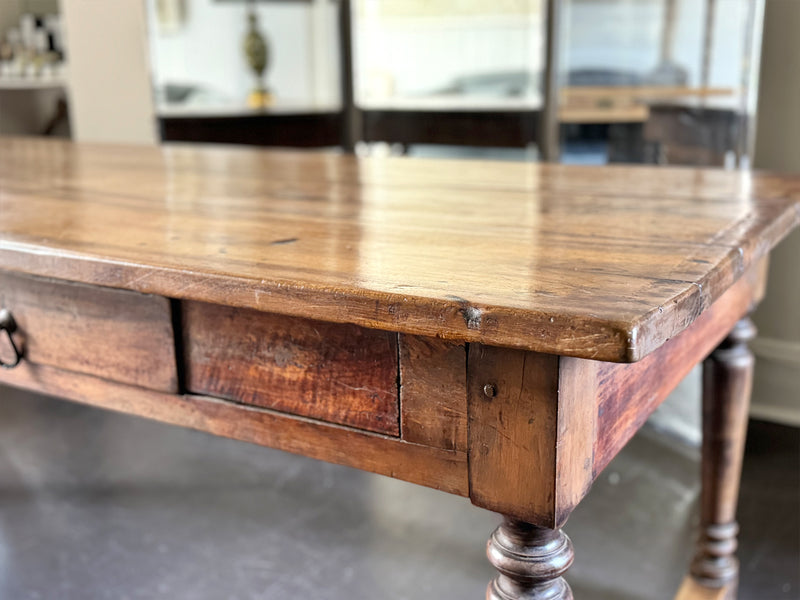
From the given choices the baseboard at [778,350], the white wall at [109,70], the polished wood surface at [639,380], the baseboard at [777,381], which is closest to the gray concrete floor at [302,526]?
the baseboard at [777,381]

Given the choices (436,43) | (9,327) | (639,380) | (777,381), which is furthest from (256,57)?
(639,380)

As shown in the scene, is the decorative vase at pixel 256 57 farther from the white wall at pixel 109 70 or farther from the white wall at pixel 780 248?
the white wall at pixel 780 248

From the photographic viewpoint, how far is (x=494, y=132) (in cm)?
237

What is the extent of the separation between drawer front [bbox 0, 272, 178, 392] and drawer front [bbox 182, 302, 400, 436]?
0.03 m

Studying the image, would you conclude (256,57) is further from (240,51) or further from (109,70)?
(109,70)

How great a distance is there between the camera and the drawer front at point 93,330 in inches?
28.5

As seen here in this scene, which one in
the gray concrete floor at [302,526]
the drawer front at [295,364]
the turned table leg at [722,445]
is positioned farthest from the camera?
the gray concrete floor at [302,526]

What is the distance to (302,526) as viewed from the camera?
1508 mm

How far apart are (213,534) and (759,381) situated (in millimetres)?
Answer: 1189

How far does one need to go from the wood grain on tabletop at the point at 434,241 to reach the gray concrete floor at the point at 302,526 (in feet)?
2.11

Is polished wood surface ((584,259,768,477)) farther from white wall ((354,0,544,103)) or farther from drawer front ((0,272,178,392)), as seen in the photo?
white wall ((354,0,544,103))

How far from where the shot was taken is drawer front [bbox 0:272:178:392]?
2.38 ft

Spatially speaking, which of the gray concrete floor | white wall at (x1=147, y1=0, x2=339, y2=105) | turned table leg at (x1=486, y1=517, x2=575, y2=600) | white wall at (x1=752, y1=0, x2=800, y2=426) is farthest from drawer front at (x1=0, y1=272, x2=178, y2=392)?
white wall at (x1=147, y1=0, x2=339, y2=105)

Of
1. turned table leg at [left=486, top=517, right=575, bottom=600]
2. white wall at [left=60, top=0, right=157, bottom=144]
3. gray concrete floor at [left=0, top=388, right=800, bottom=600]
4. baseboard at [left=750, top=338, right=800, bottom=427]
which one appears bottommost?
gray concrete floor at [left=0, top=388, right=800, bottom=600]
